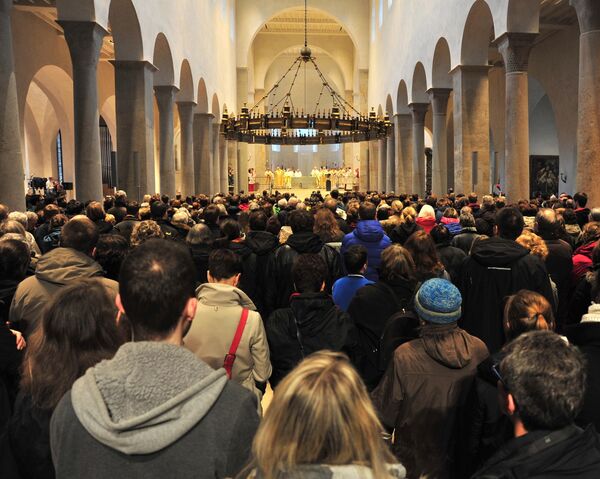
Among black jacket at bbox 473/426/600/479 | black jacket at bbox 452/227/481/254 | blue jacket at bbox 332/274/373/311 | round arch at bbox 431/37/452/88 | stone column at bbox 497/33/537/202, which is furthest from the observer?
round arch at bbox 431/37/452/88

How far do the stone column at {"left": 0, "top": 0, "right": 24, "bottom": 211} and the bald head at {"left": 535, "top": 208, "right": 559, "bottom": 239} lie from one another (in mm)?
7464

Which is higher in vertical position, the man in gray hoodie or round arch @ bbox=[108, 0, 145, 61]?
round arch @ bbox=[108, 0, 145, 61]

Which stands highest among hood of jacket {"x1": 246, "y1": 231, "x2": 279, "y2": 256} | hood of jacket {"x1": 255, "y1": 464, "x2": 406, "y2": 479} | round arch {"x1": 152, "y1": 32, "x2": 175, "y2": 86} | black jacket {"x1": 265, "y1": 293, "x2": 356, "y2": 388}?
round arch {"x1": 152, "y1": 32, "x2": 175, "y2": 86}

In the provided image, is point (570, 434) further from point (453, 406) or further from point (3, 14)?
point (3, 14)

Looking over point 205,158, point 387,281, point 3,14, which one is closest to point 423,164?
point 205,158

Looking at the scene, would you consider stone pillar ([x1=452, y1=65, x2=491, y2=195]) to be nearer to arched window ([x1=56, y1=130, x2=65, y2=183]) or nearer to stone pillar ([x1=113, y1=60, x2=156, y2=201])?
stone pillar ([x1=113, y1=60, x2=156, y2=201])

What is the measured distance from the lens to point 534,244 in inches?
213

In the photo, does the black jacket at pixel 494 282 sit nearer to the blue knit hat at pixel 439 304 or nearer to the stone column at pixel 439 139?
the blue knit hat at pixel 439 304

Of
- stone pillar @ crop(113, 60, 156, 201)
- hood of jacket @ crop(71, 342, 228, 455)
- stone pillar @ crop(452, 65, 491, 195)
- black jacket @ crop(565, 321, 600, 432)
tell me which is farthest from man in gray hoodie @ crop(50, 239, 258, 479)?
stone pillar @ crop(452, 65, 491, 195)

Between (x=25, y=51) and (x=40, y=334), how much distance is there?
19.9 meters

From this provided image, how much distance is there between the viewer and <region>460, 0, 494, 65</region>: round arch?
1808 cm

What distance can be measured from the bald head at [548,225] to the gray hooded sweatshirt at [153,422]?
507cm

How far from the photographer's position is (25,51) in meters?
19.8

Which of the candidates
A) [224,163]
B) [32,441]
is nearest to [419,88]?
[224,163]
